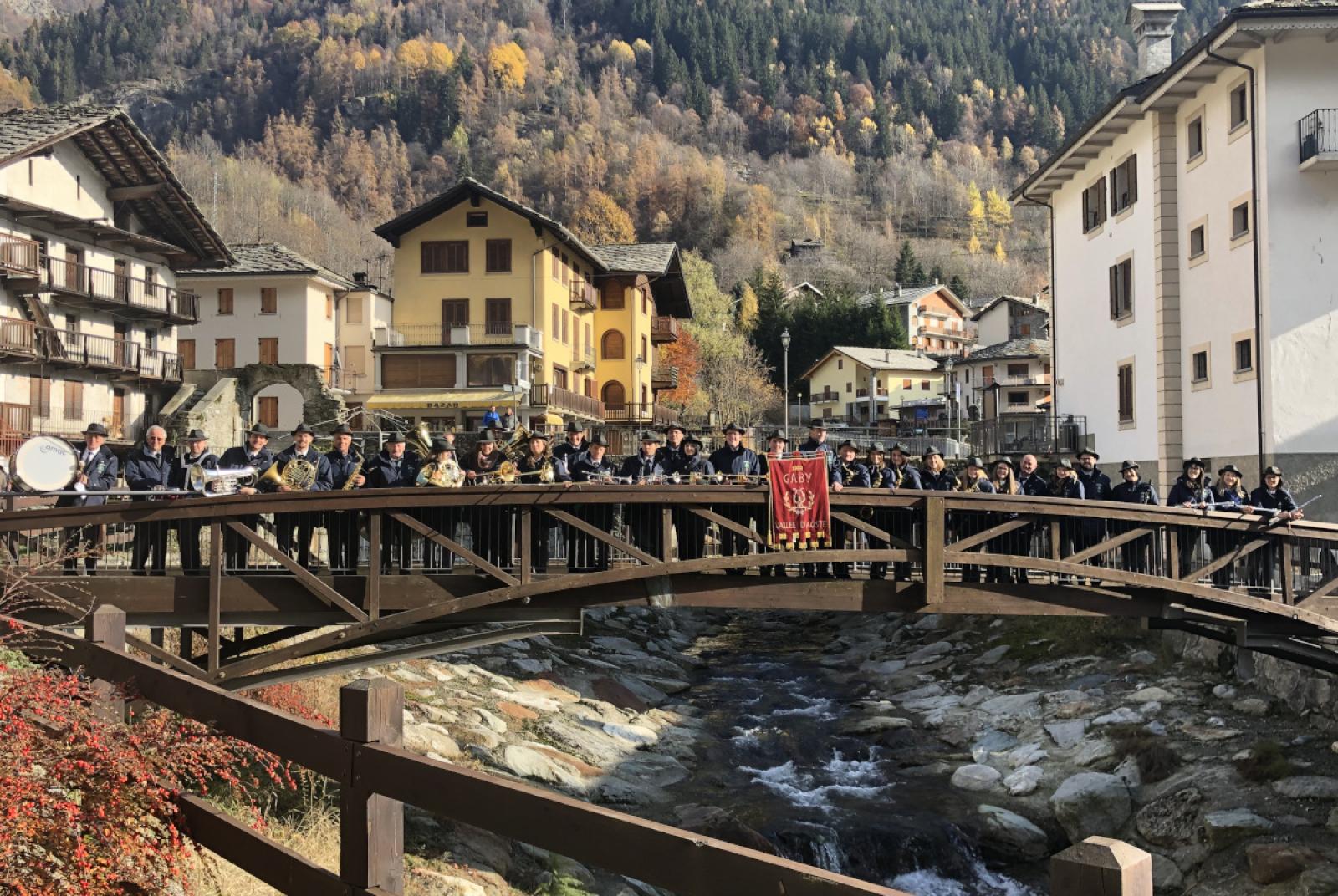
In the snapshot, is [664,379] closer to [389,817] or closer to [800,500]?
[800,500]

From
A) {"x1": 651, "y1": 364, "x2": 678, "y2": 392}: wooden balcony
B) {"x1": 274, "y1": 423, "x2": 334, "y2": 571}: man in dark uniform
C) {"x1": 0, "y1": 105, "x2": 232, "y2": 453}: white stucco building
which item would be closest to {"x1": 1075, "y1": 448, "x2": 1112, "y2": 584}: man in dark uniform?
{"x1": 274, "y1": 423, "x2": 334, "y2": 571}: man in dark uniform

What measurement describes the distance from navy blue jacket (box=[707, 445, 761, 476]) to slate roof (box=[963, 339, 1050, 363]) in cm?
5679

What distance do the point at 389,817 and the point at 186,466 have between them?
38.1 ft

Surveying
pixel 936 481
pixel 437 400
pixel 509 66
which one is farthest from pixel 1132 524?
pixel 509 66

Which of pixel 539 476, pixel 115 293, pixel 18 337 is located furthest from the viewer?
pixel 115 293

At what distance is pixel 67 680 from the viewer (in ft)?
21.3

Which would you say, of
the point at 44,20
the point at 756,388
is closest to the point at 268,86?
the point at 44,20

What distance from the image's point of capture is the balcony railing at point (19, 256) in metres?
36.0

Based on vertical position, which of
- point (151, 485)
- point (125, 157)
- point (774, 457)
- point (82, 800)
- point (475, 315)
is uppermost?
point (125, 157)

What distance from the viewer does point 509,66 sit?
161 meters

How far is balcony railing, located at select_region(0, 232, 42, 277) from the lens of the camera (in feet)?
118

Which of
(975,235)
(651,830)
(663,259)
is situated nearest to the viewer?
(651,830)

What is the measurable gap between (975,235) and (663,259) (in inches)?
3897

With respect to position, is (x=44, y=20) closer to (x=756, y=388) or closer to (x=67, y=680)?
(x=756, y=388)
